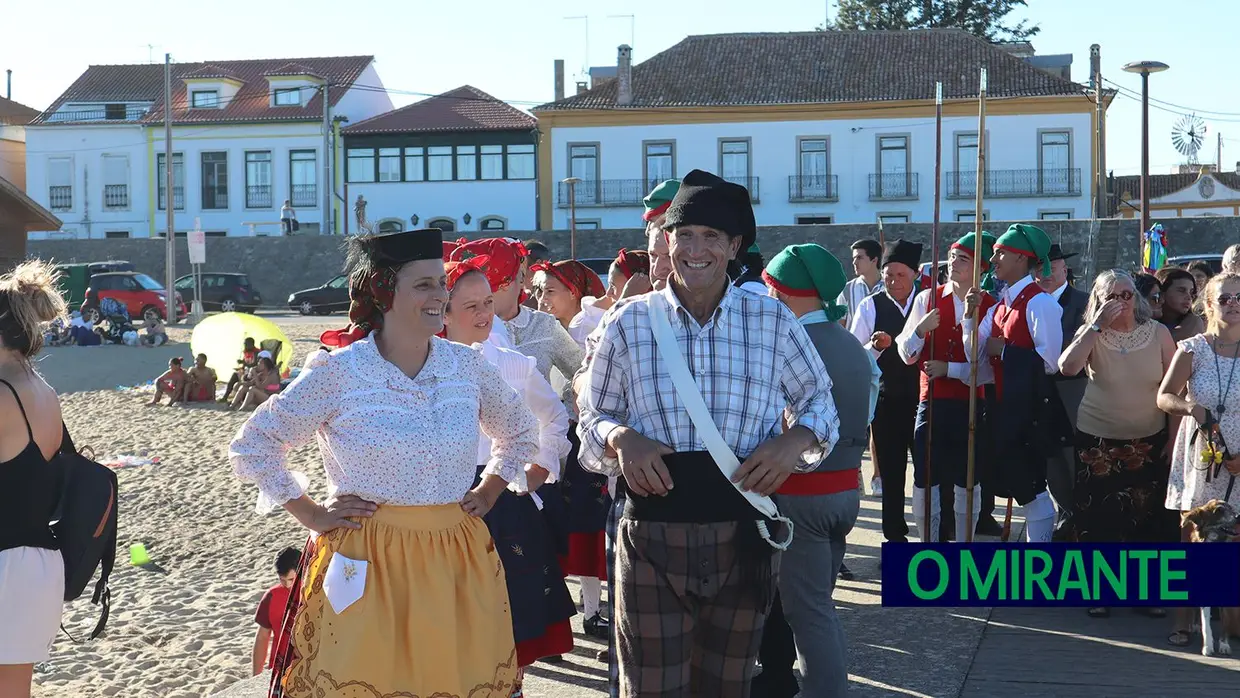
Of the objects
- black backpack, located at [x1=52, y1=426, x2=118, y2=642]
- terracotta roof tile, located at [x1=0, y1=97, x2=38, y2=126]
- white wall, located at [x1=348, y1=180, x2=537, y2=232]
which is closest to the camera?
black backpack, located at [x1=52, y1=426, x2=118, y2=642]

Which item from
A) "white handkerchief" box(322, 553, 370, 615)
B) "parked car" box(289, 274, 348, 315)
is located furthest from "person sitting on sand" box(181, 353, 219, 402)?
"parked car" box(289, 274, 348, 315)

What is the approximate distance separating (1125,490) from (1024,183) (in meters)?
39.1

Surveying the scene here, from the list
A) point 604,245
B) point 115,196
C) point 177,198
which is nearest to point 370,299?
point 604,245

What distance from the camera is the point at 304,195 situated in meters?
49.6

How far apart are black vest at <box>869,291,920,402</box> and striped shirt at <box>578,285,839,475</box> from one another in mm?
4333

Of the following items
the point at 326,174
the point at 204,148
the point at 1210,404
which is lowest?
the point at 1210,404

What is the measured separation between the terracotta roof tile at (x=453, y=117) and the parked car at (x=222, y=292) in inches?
467

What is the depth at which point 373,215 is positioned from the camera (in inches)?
1969

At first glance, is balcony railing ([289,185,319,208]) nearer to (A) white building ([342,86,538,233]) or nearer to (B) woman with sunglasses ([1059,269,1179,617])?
(A) white building ([342,86,538,233])

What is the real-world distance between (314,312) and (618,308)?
36.1 m

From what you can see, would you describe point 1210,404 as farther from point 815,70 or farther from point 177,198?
point 177,198

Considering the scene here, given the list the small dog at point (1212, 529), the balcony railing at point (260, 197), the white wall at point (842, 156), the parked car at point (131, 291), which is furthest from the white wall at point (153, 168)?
the small dog at point (1212, 529)

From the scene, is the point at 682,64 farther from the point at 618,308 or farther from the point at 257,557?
the point at 618,308

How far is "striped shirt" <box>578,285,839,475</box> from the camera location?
3.62 meters
